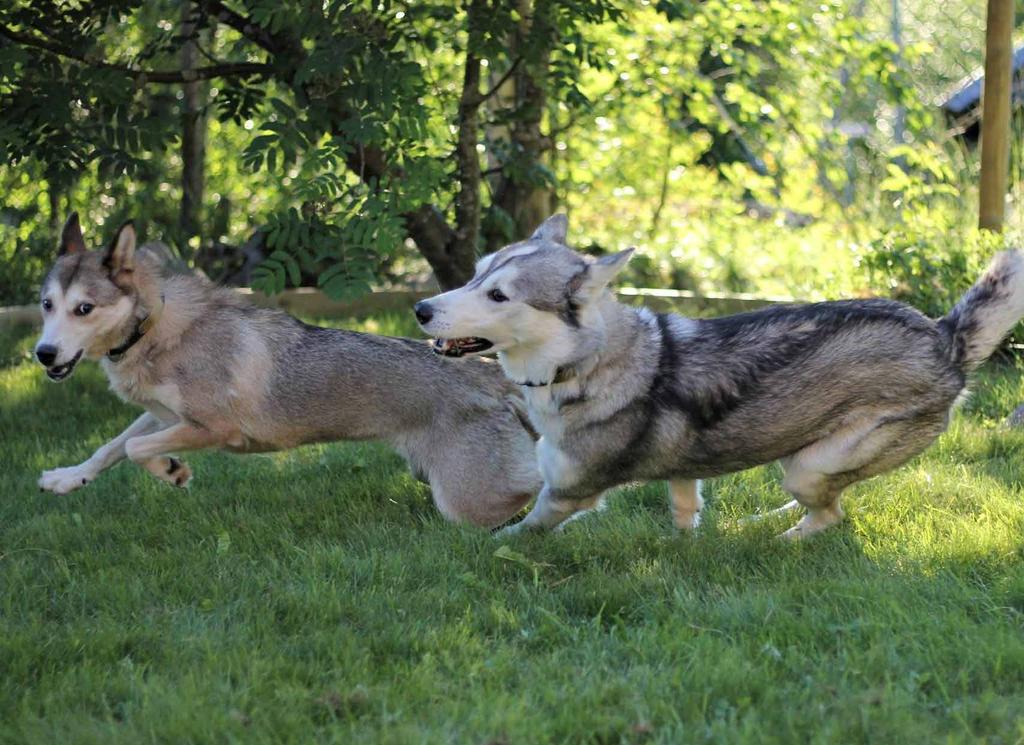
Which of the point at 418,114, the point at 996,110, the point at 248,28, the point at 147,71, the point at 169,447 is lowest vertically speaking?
the point at 169,447

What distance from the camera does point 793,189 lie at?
38.0ft

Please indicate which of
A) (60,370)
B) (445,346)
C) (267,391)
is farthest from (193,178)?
(445,346)

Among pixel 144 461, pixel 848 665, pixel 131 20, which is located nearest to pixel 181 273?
pixel 144 461

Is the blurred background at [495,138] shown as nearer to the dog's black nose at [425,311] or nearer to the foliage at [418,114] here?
the foliage at [418,114]

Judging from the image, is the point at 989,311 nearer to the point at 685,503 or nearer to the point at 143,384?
the point at 685,503

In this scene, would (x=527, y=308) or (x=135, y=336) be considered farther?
(x=135, y=336)

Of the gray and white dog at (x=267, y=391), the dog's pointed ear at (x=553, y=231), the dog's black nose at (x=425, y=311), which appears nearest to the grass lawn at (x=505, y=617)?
the gray and white dog at (x=267, y=391)

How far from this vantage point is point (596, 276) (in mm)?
5141

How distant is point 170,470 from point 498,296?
1919 millimetres

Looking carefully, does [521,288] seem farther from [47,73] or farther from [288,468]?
[47,73]

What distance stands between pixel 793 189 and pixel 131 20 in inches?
241

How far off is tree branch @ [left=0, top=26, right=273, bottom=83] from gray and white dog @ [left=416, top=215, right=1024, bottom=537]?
334 centimetres

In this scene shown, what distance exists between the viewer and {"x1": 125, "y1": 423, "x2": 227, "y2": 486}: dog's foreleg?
5.67 meters

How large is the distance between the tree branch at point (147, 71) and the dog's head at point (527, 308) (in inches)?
132
